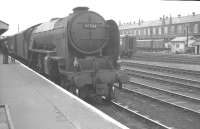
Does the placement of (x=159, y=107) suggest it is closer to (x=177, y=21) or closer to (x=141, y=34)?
(x=177, y=21)

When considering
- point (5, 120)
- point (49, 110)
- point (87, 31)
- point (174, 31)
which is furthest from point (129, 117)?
point (174, 31)

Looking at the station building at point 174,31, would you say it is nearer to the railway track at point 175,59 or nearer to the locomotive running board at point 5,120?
the railway track at point 175,59

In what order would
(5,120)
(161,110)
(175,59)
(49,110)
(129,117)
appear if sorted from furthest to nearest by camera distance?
(175,59), (161,110), (129,117), (49,110), (5,120)

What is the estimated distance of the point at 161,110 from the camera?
953cm

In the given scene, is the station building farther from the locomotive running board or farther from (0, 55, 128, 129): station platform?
the locomotive running board

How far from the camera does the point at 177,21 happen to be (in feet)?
219

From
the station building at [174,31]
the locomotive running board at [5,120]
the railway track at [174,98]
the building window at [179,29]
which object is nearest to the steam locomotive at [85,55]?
the railway track at [174,98]

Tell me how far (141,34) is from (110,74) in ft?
222

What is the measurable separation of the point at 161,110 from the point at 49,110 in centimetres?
355

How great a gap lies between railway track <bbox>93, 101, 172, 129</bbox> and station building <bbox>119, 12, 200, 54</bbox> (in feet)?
138

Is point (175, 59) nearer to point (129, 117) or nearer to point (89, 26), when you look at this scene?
point (89, 26)

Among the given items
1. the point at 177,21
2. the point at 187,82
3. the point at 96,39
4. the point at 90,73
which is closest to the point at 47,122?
the point at 90,73

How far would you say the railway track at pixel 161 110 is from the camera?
8109mm

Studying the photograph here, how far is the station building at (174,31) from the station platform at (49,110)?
4257 cm
